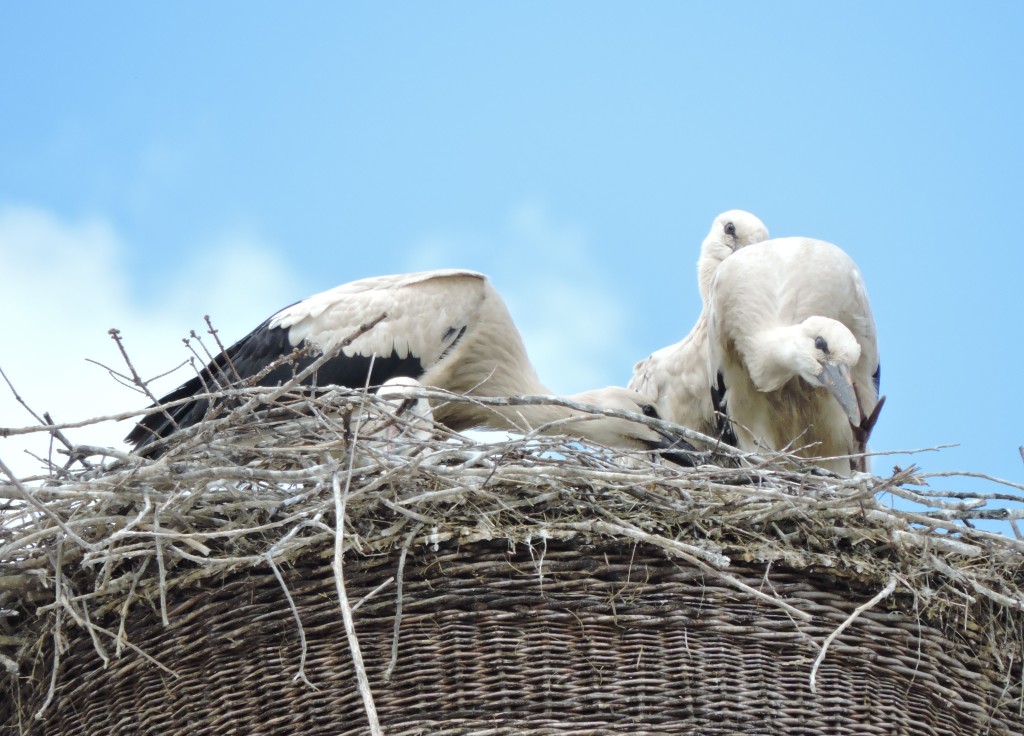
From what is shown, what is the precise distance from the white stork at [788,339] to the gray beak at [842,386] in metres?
0.10

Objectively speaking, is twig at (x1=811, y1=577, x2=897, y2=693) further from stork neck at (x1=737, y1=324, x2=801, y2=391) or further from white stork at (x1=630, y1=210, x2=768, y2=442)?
white stork at (x1=630, y1=210, x2=768, y2=442)

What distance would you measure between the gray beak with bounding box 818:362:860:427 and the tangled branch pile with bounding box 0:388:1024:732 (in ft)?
3.79

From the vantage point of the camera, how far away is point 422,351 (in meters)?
5.45

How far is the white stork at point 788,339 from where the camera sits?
5.57 meters

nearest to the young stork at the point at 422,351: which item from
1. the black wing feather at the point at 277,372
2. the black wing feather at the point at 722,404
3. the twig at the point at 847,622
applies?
the black wing feather at the point at 277,372

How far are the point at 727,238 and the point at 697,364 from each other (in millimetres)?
646

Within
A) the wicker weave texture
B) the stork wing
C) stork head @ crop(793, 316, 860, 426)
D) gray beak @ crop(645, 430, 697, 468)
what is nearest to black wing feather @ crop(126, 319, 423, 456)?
the stork wing

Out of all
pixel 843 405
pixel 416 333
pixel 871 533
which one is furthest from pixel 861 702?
pixel 416 333

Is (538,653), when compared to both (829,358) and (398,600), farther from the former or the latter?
(829,358)

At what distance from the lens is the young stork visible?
537cm

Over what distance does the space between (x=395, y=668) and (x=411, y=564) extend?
25 cm

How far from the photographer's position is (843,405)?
528cm

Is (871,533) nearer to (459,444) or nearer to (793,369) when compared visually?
(459,444)

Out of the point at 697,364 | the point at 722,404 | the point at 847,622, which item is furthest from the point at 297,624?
the point at 697,364
